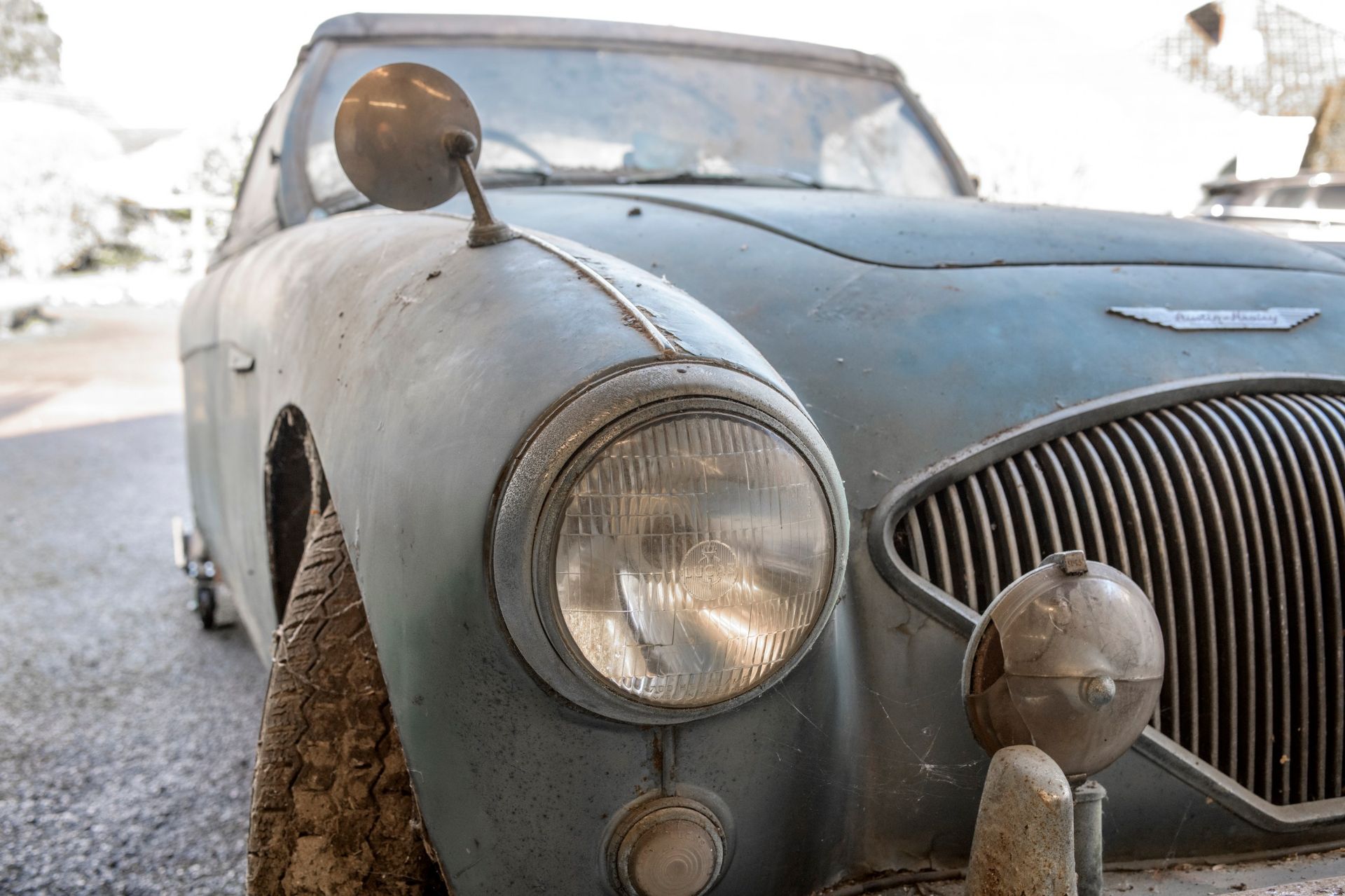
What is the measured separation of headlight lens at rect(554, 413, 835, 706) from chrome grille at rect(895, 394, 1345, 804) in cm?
37

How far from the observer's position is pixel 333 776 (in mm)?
1461

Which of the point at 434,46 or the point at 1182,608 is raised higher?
the point at 434,46

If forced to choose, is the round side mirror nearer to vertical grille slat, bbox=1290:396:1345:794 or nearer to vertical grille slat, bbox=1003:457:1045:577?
vertical grille slat, bbox=1003:457:1045:577

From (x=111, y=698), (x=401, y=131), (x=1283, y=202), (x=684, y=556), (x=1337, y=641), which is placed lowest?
(x=111, y=698)

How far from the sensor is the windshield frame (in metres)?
2.89

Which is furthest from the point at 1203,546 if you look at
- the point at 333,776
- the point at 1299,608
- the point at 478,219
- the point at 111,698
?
the point at 111,698

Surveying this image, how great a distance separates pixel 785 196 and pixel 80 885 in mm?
1950

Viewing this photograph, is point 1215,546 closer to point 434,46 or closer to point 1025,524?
point 1025,524

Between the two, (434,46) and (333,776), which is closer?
(333,776)

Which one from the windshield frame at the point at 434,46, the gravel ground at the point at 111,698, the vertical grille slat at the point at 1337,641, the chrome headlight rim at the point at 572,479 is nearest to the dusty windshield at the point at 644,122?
the windshield frame at the point at 434,46

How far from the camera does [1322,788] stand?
1.56 meters

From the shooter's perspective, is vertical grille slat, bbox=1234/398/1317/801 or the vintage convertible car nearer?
the vintage convertible car

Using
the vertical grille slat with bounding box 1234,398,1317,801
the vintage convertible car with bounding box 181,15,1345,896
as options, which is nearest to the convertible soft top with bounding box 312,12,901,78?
the vintage convertible car with bounding box 181,15,1345,896

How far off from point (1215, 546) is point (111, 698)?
295 cm
